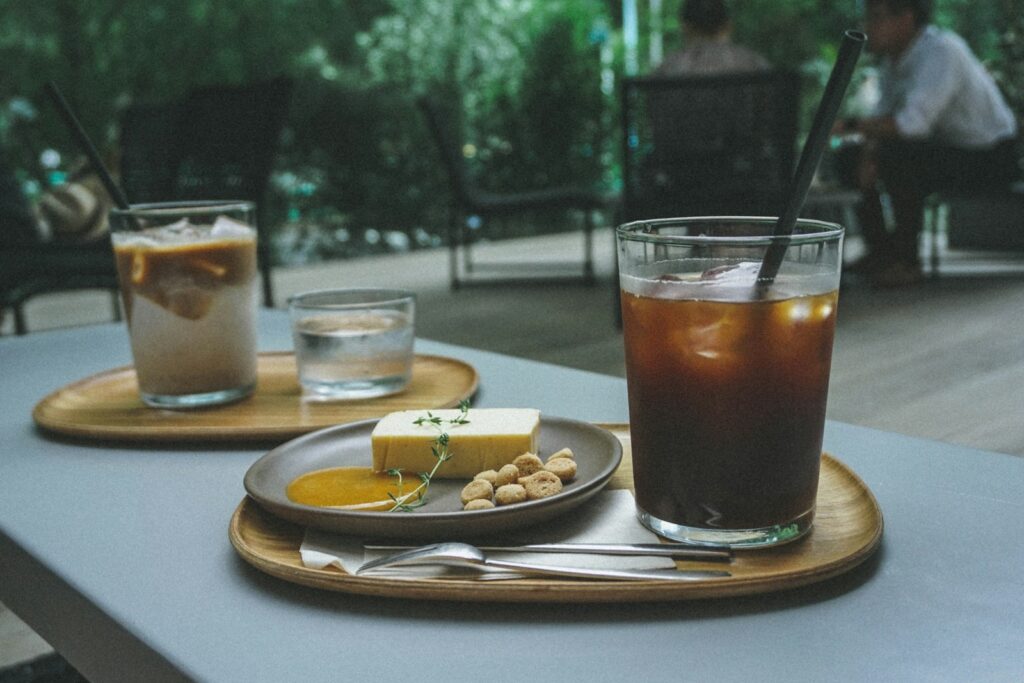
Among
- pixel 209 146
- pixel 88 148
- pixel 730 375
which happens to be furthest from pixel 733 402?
pixel 209 146

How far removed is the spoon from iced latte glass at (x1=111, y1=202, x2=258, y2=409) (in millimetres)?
457

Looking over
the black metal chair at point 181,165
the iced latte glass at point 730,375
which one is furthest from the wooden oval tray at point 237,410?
the black metal chair at point 181,165

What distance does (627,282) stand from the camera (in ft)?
1.73

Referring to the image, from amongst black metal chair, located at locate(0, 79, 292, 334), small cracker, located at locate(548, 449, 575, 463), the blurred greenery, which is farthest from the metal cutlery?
the blurred greenery

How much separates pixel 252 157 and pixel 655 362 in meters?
2.47

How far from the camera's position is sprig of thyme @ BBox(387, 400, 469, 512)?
1.91 ft

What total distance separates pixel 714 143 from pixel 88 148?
8.40 feet

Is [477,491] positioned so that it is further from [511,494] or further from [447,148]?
[447,148]

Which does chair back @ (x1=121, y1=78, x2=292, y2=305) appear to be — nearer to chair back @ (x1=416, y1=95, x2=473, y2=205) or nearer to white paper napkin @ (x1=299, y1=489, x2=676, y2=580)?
chair back @ (x1=416, y1=95, x2=473, y2=205)

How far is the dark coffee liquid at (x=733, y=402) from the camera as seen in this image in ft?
1.62

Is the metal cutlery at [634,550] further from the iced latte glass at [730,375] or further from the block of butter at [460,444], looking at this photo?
the block of butter at [460,444]

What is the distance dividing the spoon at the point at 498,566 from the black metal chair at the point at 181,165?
2.25 meters

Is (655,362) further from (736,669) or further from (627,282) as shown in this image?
(736,669)

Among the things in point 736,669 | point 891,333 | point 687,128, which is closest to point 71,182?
point 687,128
